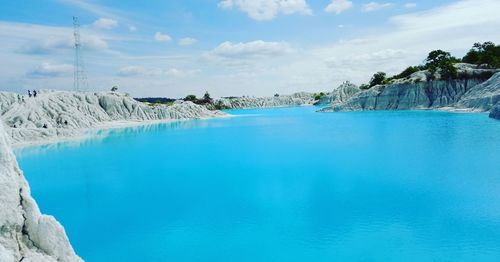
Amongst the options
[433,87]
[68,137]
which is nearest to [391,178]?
[68,137]

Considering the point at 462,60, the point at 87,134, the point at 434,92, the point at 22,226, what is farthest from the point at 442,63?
the point at 22,226

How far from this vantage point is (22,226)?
8.21 metres

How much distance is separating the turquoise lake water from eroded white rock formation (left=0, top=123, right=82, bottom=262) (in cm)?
517

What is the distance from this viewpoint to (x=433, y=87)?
8969 centimetres

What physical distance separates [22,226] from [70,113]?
199 feet

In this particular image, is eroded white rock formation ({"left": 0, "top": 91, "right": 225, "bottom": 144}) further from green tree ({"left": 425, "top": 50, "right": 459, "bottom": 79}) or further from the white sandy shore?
green tree ({"left": 425, "top": 50, "right": 459, "bottom": 79})

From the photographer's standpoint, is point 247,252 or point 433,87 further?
point 433,87

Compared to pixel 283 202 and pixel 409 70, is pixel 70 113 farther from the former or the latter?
pixel 409 70

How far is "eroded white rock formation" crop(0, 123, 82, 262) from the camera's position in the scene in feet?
25.8

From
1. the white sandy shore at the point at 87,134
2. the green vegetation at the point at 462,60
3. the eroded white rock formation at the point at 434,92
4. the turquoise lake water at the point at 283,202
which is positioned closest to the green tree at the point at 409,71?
the green vegetation at the point at 462,60

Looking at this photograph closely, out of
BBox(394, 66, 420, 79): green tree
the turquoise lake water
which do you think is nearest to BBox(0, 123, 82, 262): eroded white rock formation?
the turquoise lake water

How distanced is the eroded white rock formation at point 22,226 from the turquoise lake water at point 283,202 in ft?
17.0

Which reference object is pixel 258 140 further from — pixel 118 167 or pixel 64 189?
pixel 64 189

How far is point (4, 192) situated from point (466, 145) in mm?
35242
